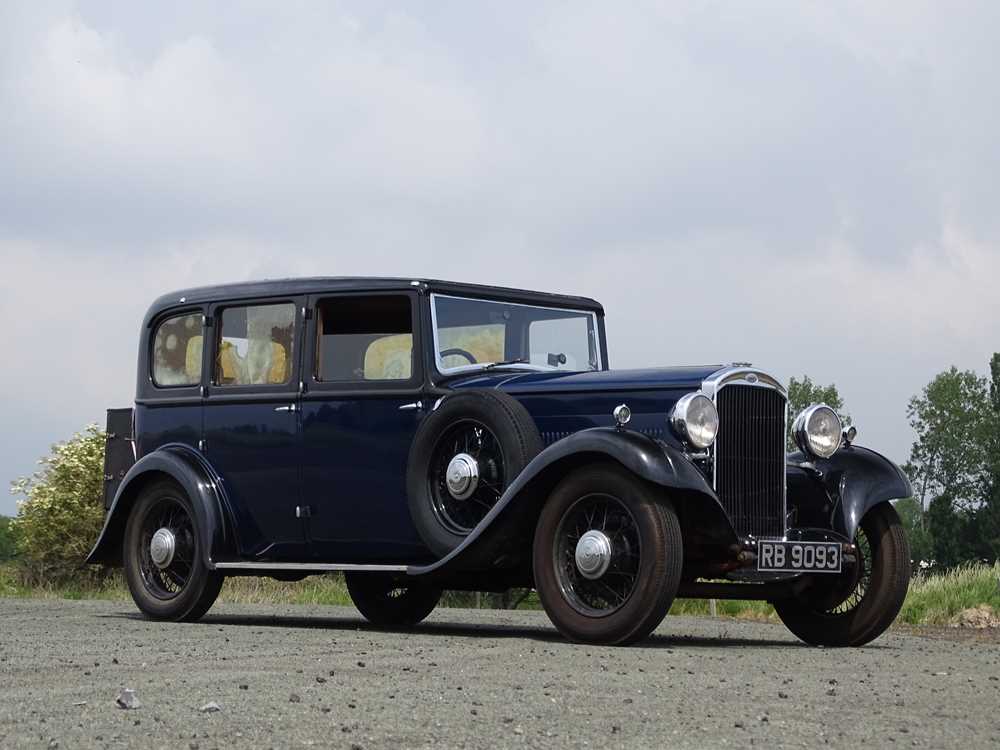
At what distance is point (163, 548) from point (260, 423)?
1.16 metres

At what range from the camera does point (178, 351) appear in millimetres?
11961

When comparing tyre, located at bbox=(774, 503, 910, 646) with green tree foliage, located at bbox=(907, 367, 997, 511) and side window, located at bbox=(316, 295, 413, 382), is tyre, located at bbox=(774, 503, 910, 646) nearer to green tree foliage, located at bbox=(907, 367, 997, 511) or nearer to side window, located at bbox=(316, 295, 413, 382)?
side window, located at bbox=(316, 295, 413, 382)

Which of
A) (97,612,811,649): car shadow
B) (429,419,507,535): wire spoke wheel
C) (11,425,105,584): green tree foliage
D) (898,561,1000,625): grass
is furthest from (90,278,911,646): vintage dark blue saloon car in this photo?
(11,425,105,584): green tree foliage

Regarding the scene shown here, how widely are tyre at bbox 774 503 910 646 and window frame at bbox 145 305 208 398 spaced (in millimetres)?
4384

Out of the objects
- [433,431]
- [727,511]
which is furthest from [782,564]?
[433,431]

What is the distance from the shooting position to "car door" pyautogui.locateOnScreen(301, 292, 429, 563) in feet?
34.0

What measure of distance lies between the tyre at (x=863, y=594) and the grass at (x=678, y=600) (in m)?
3.99

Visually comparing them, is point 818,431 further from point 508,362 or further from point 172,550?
point 172,550

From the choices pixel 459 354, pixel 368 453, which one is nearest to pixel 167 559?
pixel 368 453

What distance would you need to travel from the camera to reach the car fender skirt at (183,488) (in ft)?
36.2

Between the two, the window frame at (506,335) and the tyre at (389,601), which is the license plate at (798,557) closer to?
the window frame at (506,335)

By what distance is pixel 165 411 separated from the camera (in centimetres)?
1184

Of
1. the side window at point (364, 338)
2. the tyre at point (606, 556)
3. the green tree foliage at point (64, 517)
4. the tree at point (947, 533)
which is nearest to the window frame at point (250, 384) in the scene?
the side window at point (364, 338)

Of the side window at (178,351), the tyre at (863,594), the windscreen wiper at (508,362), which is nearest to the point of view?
the tyre at (863,594)
